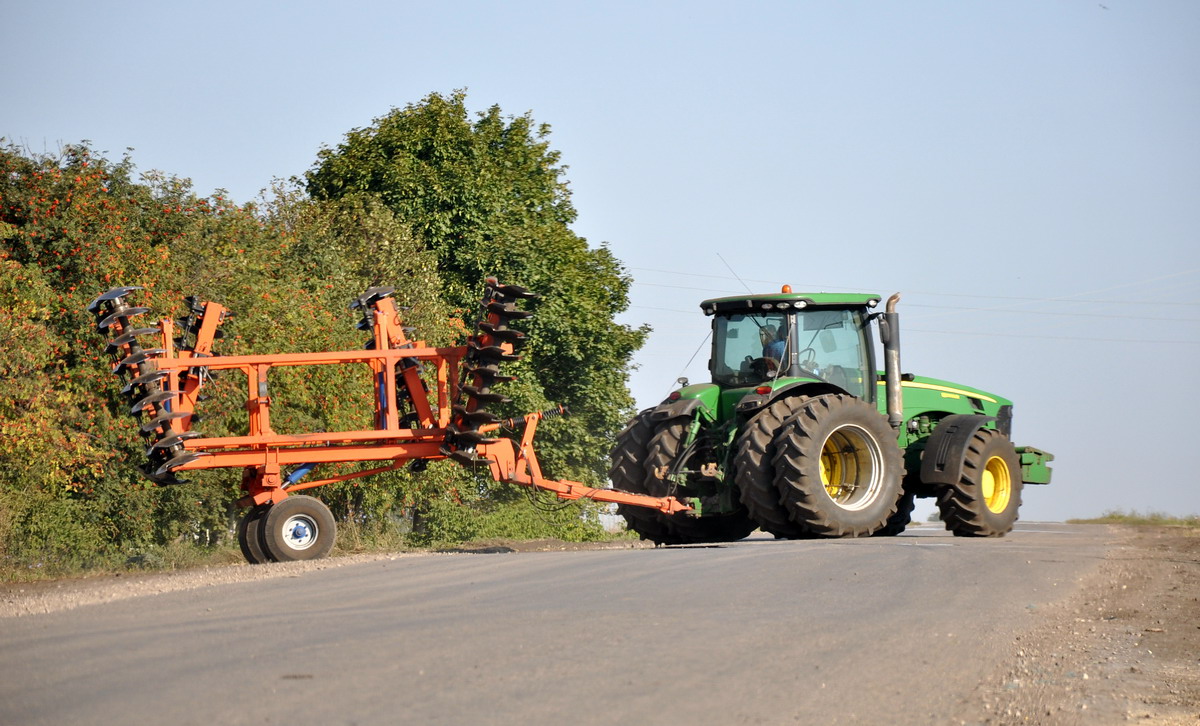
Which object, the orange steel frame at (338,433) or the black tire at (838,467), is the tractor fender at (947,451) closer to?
the black tire at (838,467)

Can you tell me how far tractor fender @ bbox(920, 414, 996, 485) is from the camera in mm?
15336

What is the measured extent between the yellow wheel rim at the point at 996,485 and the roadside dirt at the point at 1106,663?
518 centimetres

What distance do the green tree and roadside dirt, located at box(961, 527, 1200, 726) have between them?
2064cm

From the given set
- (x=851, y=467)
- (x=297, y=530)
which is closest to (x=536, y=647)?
(x=297, y=530)

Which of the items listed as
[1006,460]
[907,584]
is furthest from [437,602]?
[1006,460]

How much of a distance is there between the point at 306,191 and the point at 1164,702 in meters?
31.3

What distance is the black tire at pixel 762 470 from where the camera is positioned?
13.5m

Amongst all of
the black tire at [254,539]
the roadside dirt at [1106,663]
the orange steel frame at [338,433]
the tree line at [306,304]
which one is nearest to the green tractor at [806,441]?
the orange steel frame at [338,433]

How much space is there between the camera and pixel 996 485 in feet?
54.4

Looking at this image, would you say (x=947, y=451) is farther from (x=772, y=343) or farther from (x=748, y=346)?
(x=748, y=346)

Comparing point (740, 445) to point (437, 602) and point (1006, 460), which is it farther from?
point (437, 602)

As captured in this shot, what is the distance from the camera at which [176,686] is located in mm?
5375

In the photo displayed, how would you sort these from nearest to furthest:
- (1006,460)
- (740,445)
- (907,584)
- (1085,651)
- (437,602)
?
(1085,651) < (437,602) < (907,584) < (740,445) < (1006,460)

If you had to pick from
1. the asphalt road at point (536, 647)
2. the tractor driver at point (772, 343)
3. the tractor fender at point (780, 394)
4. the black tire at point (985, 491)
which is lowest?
the asphalt road at point (536, 647)
